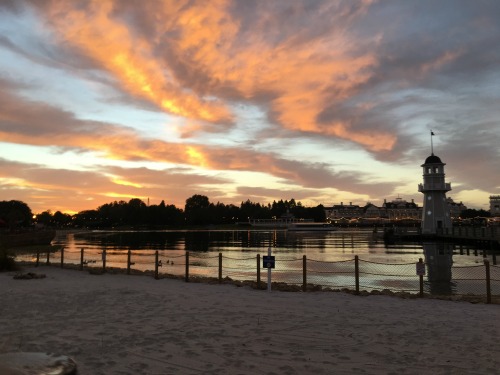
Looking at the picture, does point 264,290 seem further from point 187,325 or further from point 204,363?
point 204,363

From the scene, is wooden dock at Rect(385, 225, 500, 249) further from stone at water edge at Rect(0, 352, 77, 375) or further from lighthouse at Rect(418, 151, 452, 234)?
stone at water edge at Rect(0, 352, 77, 375)

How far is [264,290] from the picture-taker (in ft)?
52.6

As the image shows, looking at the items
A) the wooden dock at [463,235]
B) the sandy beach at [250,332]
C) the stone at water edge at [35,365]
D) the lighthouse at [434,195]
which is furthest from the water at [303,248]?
the stone at water edge at [35,365]

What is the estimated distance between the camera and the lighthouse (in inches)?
2756

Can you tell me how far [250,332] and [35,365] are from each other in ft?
18.6

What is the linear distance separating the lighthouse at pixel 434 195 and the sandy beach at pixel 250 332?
200 ft

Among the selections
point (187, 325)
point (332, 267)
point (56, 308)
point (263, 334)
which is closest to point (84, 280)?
point (56, 308)

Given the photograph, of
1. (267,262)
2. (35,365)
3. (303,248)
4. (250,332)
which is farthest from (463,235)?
(35,365)

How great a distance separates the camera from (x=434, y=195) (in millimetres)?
70812

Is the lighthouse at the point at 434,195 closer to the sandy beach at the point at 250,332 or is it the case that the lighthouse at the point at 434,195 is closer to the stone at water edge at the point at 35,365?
the sandy beach at the point at 250,332

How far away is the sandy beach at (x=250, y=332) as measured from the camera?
22.6 ft

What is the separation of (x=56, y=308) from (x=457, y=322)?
10.4m

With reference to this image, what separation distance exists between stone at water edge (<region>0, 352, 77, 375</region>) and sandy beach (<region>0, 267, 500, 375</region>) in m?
2.43

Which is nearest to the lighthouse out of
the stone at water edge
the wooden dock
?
the wooden dock
